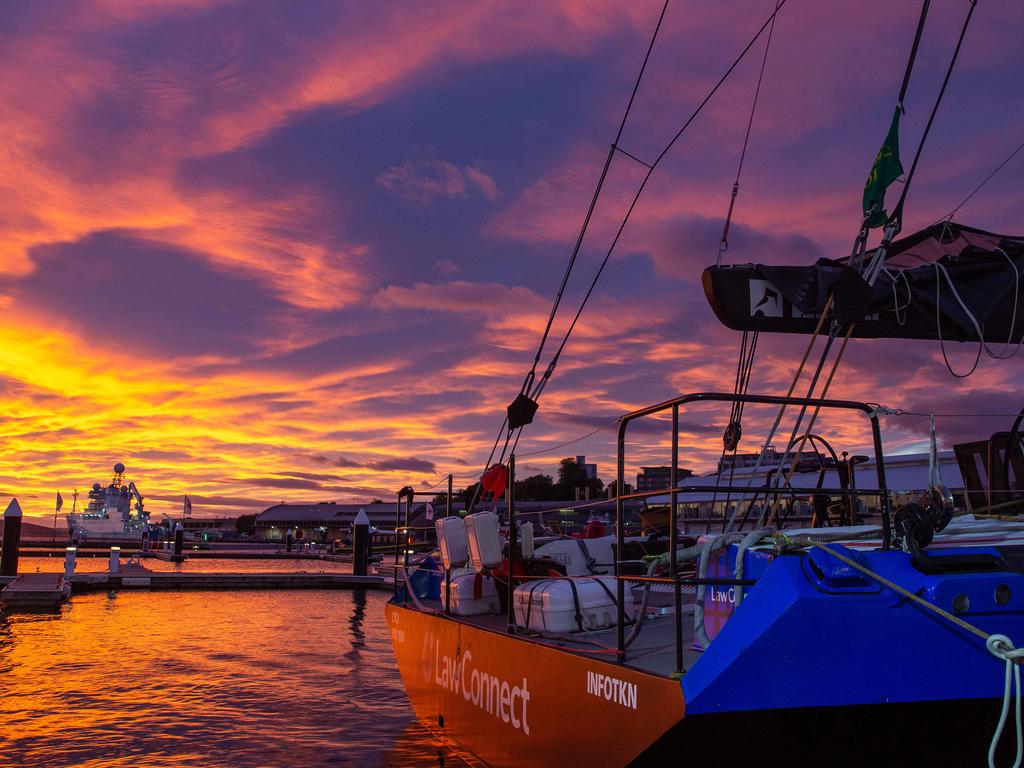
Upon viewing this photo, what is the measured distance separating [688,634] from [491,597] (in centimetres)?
296

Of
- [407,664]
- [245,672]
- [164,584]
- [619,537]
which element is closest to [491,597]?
[407,664]

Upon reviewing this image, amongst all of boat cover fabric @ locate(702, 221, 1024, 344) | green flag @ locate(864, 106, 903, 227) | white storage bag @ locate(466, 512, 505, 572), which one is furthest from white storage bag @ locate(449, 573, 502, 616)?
green flag @ locate(864, 106, 903, 227)

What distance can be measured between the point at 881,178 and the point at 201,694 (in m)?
12.3

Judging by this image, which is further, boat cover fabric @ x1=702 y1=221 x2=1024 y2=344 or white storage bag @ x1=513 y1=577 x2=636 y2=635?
boat cover fabric @ x1=702 y1=221 x2=1024 y2=344

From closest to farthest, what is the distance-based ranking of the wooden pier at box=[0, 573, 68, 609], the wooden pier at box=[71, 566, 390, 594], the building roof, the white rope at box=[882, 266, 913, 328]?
the white rope at box=[882, 266, 913, 328] < the wooden pier at box=[0, 573, 68, 609] < the wooden pier at box=[71, 566, 390, 594] < the building roof

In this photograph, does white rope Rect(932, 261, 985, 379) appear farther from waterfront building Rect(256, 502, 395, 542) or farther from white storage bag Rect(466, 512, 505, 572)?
waterfront building Rect(256, 502, 395, 542)

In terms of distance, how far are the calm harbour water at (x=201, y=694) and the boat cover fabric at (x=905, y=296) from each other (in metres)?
5.73

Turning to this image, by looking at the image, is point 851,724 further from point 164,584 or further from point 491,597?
point 164,584

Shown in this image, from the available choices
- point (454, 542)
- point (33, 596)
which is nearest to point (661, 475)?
point (33, 596)

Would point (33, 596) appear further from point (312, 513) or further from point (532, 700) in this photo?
point (312, 513)

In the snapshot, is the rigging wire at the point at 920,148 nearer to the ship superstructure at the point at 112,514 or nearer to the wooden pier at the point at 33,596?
the wooden pier at the point at 33,596

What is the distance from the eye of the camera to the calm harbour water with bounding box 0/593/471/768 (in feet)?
32.7

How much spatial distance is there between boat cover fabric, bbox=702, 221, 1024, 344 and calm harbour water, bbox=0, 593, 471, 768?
573cm

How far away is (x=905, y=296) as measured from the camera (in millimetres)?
7094
